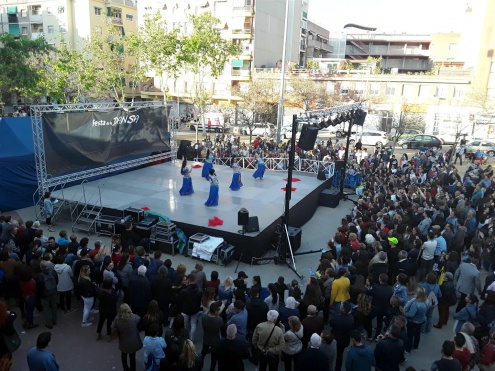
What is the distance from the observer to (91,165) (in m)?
16.1

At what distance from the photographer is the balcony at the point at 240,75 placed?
42.2 meters

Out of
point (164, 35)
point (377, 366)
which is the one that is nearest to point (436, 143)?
point (164, 35)

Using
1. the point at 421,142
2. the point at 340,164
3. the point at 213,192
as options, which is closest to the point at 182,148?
the point at 340,164

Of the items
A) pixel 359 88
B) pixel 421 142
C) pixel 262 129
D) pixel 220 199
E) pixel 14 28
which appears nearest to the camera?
pixel 220 199

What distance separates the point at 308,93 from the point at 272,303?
3210 centimetres

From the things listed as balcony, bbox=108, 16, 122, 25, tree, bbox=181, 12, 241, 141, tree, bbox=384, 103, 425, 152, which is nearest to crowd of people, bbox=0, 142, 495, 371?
tree, bbox=181, 12, 241, 141

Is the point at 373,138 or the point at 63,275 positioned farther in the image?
the point at 373,138

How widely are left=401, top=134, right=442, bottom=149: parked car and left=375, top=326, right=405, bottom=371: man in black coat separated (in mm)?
29559

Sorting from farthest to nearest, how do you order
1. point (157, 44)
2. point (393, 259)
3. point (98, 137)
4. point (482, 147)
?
point (482, 147), point (157, 44), point (98, 137), point (393, 259)

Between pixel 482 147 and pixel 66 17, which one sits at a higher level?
pixel 66 17

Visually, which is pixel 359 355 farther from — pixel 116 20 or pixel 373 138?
pixel 116 20

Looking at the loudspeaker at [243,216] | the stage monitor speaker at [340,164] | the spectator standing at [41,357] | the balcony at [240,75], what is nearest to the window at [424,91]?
the balcony at [240,75]

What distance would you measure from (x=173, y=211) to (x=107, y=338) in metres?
5.89

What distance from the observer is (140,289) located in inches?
277
